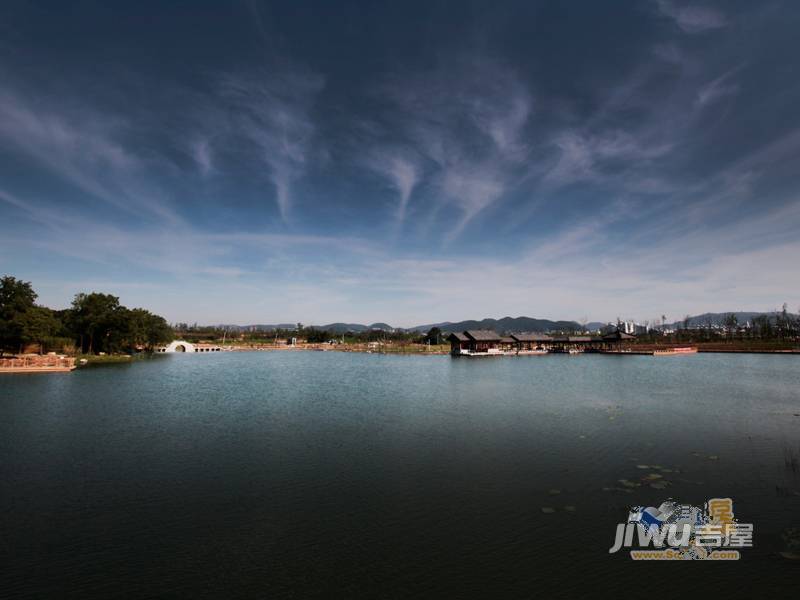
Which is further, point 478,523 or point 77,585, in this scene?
point 478,523

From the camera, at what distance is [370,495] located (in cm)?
1177

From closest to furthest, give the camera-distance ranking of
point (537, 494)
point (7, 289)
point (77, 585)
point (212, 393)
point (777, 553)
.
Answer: point (77, 585)
point (777, 553)
point (537, 494)
point (212, 393)
point (7, 289)

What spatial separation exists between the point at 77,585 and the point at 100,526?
265 cm

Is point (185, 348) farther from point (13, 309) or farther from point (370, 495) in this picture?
point (370, 495)

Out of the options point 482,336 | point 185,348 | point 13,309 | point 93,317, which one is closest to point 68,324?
point 93,317

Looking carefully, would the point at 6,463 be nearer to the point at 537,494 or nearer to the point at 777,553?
the point at 537,494

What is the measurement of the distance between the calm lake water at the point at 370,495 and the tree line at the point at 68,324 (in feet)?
98.2

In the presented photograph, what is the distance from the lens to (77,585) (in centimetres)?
756

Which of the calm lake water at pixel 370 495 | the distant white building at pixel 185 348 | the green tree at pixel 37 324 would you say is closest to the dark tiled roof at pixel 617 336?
the calm lake water at pixel 370 495

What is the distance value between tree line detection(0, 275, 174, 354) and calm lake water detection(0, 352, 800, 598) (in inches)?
1179

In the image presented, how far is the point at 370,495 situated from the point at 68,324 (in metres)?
71.1

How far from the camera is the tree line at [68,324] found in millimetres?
47094

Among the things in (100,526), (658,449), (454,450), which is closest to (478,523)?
(454,450)

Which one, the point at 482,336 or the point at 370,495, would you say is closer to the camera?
the point at 370,495
